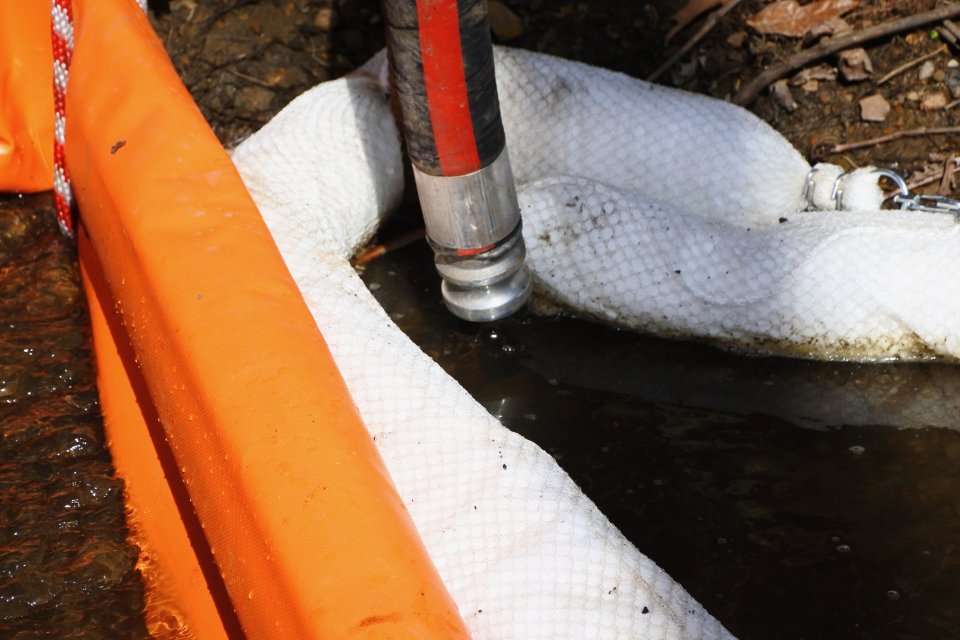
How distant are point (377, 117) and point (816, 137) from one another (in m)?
1.05

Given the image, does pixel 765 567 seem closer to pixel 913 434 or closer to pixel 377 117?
pixel 913 434

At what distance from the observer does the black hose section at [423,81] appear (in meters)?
1.66

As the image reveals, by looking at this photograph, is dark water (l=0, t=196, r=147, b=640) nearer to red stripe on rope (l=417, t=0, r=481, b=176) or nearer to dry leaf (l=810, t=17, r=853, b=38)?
red stripe on rope (l=417, t=0, r=481, b=176)

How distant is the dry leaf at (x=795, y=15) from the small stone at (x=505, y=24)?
583mm

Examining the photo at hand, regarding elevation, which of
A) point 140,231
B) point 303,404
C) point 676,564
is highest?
point 140,231

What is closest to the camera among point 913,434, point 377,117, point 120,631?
point 120,631

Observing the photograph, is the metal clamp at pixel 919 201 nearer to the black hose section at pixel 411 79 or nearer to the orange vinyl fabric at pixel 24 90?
the black hose section at pixel 411 79

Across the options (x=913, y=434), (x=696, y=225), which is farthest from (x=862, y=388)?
(x=696, y=225)

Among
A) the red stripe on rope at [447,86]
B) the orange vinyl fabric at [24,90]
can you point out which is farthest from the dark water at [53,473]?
the red stripe on rope at [447,86]

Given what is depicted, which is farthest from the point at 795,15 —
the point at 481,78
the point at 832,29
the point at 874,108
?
the point at 481,78

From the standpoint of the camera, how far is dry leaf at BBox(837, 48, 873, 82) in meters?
2.41

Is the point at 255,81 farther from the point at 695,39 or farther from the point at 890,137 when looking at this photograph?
the point at 890,137

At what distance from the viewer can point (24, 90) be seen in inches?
90.9

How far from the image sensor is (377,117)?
2262 mm
